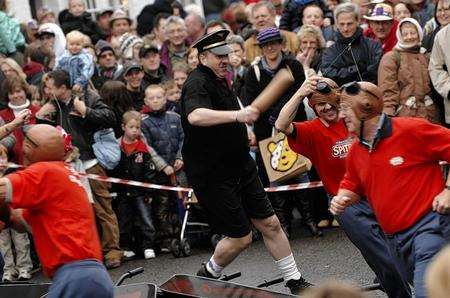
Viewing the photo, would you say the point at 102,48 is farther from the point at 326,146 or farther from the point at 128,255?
the point at 326,146

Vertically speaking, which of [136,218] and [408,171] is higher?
[408,171]

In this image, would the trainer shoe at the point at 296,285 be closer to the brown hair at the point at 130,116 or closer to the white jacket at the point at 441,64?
the white jacket at the point at 441,64

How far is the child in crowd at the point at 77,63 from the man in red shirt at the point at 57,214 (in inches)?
205

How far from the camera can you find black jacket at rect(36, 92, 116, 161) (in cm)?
1122

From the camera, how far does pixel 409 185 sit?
6578 mm

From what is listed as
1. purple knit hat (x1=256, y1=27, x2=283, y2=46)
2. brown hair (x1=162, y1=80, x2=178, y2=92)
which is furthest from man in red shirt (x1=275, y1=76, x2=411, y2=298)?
brown hair (x1=162, y1=80, x2=178, y2=92)

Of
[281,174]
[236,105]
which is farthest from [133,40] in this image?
[236,105]

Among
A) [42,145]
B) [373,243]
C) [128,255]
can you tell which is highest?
[42,145]

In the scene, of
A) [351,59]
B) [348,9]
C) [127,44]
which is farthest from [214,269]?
[127,44]

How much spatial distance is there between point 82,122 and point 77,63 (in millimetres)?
1287

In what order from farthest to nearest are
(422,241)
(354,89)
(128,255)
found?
(128,255) < (354,89) < (422,241)

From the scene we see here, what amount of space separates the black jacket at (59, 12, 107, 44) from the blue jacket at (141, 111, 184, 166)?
3846 mm

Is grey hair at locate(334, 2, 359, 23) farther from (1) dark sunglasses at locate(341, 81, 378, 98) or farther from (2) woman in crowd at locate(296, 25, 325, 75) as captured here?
(1) dark sunglasses at locate(341, 81, 378, 98)

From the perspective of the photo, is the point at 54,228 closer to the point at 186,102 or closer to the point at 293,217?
the point at 186,102
